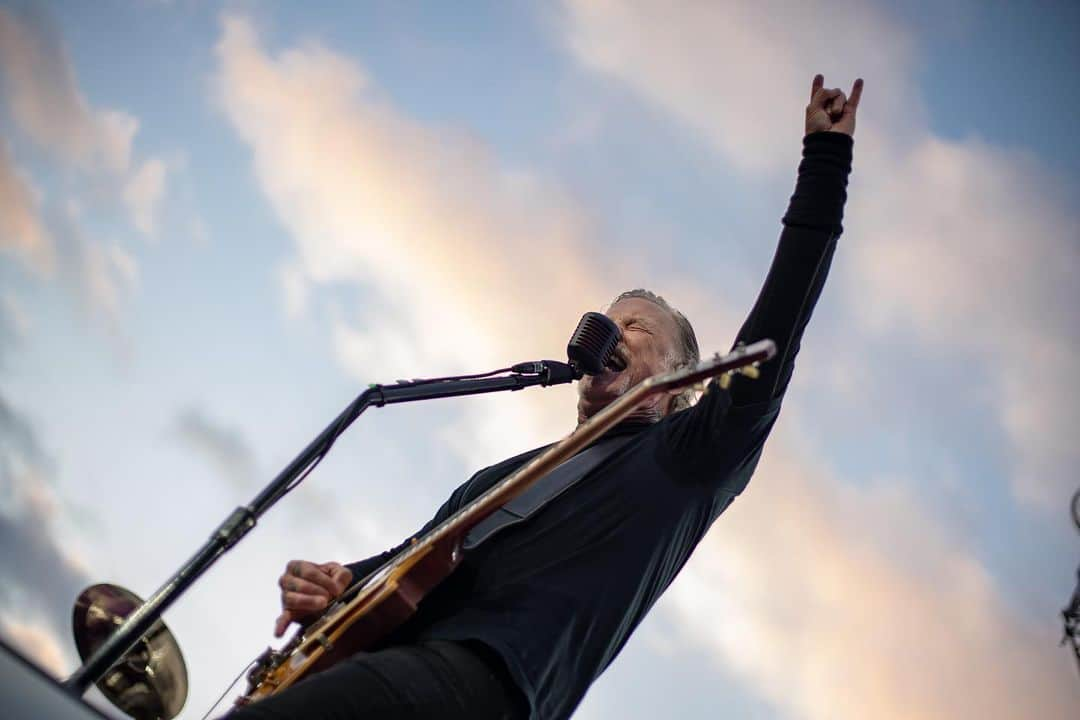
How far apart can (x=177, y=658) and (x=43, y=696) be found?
1840 mm

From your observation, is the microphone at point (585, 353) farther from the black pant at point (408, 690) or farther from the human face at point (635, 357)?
the black pant at point (408, 690)

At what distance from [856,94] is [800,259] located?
596 mm

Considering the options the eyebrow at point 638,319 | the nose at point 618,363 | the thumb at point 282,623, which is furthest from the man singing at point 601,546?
the eyebrow at point 638,319

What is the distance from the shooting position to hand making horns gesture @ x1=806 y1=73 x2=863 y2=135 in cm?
266

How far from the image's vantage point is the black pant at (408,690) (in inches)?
75.6

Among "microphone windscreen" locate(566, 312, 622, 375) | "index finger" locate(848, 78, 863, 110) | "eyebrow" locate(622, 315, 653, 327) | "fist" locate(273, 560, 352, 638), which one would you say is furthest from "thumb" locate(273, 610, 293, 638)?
"index finger" locate(848, 78, 863, 110)

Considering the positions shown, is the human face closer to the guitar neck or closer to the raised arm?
the raised arm

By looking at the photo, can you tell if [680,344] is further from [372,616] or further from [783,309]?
[372,616]

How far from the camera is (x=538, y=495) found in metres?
2.73

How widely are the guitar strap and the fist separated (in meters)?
0.44

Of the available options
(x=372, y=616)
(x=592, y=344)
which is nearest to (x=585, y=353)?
(x=592, y=344)

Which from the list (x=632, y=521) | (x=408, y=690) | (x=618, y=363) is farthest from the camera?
(x=618, y=363)

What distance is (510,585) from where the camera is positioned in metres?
2.46

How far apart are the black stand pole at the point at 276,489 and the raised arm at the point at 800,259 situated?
0.62 metres
